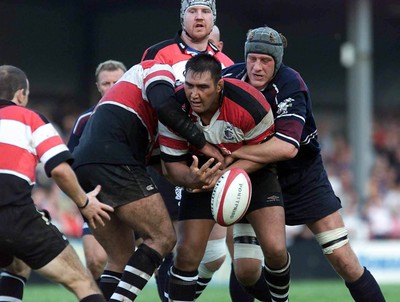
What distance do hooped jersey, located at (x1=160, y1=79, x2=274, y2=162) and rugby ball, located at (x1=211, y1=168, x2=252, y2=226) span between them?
0.31 m

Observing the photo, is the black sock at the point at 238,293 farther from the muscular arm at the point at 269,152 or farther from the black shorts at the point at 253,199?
the muscular arm at the point at 269,152

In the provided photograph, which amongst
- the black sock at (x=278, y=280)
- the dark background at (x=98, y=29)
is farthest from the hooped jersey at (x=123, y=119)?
the dark background at (x=98, y=29)

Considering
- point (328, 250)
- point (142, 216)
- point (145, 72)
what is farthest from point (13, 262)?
point (328, 250)

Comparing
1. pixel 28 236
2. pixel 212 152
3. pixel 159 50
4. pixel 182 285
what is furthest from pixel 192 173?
pixel 28 236

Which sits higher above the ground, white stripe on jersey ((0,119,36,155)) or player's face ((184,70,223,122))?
player's face ((184,70,223,122))

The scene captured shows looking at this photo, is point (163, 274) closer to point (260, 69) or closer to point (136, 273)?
point (136, 273)

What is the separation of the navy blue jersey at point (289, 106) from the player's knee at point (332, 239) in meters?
0.64

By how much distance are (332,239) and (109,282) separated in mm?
1818

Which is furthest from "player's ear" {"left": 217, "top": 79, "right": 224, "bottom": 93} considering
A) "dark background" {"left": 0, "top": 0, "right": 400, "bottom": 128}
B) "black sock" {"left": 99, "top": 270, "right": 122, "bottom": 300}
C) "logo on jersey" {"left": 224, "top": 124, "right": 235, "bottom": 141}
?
"dark background" {"left": 0, "top": 0, "right": 400, "bottom": 128}

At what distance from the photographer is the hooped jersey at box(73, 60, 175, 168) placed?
750 cm

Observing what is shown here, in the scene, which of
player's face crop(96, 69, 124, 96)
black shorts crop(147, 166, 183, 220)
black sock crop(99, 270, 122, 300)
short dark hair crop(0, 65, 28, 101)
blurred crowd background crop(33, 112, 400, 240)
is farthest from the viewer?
blurred crowd background crop(33, 112, 400, 240)

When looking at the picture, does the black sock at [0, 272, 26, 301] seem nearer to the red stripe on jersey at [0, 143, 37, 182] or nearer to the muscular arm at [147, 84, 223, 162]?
the red stripe on jersey at [0, 143, 37, 182]

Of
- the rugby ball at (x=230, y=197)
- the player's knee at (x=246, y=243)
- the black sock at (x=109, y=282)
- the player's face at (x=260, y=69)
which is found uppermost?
the player's face at (x=260, y=69)

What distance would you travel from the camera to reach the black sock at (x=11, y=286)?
7535 millimetres
